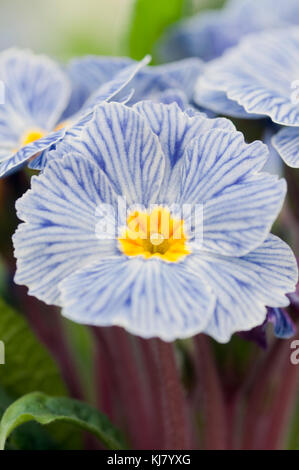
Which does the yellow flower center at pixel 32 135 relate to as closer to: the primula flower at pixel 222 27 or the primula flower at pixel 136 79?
the primula flower at pixel 136 79

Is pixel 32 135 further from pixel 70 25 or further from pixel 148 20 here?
pixel 70 25

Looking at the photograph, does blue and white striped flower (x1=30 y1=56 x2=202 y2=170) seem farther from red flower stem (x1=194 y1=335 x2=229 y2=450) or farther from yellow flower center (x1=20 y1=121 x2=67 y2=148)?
red flower stem (x1=194 y1=335 x2=229 y2=450)

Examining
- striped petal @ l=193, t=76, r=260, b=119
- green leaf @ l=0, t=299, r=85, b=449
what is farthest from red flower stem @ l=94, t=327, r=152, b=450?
striped petal @ l=193, t=76, r=260, b=119

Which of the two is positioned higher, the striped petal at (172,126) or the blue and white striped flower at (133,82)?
the blue and white striped flower at (133,82)

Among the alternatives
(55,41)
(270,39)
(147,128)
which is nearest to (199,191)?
(147,128)

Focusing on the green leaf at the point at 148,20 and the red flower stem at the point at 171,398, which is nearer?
the red flower stem at the point at 171,398

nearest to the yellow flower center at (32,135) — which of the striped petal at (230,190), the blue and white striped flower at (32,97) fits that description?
the blue and white striped flower at (32,97)
